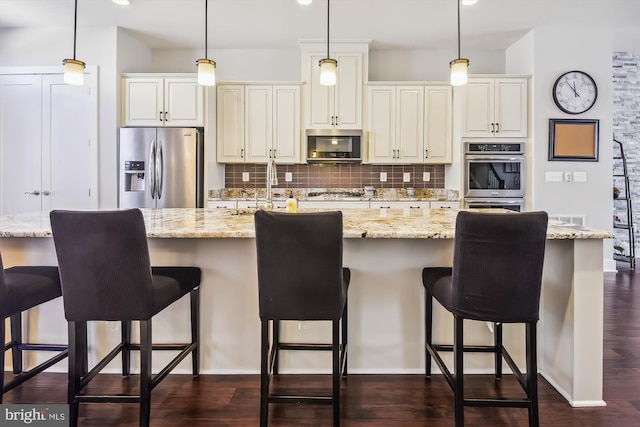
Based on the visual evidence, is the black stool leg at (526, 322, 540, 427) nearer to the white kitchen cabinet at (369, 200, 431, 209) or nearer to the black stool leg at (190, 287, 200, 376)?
the black stool leg at (190, 287, 200, 376)

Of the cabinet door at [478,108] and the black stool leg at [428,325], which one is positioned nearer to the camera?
the black stool leg at [428,325]

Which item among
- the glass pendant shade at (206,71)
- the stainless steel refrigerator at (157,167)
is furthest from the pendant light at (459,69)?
the stainless steel refrigerator at (157,167)

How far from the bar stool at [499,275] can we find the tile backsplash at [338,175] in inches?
132

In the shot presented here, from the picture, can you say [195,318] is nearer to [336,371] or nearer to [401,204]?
[336,371]

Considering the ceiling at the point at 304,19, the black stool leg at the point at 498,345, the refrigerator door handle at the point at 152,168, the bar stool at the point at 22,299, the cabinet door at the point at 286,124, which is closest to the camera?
the bar stool at the point at 22,299

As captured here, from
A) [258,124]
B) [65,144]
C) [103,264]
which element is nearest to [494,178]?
[258,124]

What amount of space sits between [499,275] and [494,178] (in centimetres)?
306

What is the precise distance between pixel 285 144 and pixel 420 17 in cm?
194

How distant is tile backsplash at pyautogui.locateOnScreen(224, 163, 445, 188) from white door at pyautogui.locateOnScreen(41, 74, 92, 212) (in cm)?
155

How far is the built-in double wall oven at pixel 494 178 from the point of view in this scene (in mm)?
4121

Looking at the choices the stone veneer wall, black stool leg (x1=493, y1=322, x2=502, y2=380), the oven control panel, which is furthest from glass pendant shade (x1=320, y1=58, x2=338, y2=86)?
the stone veneer wall

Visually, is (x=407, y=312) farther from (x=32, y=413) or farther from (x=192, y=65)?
(x=192, y=65)

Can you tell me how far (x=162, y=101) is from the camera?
4152mm

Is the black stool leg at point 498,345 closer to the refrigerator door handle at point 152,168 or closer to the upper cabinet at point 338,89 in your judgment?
the upper cabinet at point 338,89
